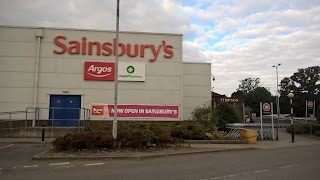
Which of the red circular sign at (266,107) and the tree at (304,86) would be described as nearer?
the red circular sign at (266,107)

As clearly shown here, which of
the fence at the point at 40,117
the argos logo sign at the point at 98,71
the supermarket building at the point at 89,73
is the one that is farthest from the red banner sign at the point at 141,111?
the argos logo sign at the point at 98,71

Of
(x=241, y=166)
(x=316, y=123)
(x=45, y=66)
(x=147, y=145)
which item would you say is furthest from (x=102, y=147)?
(x=316, y=123)

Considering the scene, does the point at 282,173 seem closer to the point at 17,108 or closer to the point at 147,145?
the point at 147,145

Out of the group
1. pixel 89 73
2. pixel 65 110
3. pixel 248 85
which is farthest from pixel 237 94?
pixel 65 110

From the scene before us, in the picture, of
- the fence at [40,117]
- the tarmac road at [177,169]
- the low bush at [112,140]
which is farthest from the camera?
the fence at [40,117]

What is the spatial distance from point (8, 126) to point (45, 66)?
192 inches

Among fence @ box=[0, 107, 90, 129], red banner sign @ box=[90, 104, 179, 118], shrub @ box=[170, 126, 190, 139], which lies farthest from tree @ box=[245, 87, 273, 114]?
shrub @ box=[170, 126, 190, 139]

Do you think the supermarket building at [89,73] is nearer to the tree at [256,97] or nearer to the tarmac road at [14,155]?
the tarmac road at [14,155]

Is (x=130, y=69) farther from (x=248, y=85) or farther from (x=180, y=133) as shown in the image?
(x=248, y=85)

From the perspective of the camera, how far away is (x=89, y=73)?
2375 cm

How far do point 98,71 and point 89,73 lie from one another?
0.65m

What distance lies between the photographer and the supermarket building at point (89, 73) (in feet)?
76.0

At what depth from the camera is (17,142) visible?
17.7 metres

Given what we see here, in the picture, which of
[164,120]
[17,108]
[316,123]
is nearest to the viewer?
[17,108]
